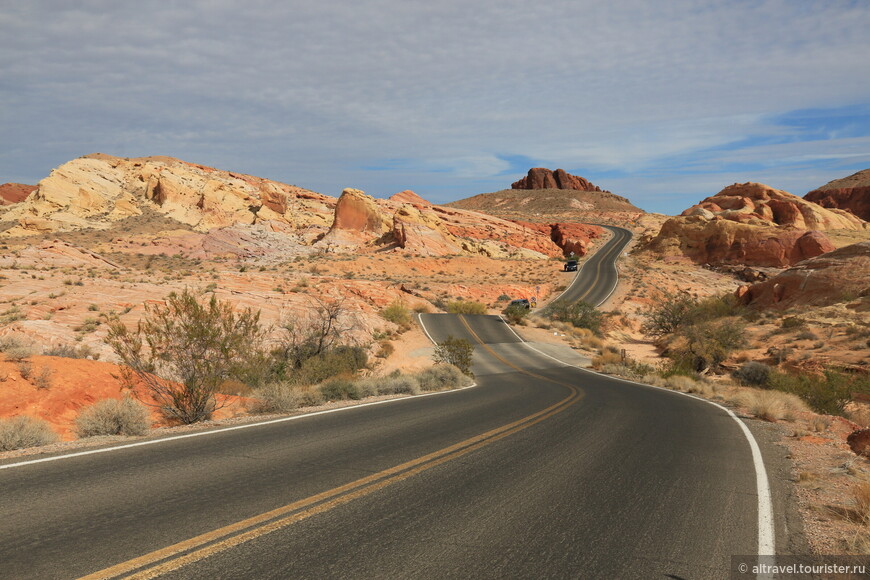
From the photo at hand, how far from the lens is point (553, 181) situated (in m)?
180

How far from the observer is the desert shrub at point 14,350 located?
13055mm

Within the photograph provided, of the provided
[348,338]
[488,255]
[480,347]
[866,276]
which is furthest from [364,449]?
[488,255]

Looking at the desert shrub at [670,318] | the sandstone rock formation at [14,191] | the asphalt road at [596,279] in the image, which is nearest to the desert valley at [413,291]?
the desert shrub at [670,318]

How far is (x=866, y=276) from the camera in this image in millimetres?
36938

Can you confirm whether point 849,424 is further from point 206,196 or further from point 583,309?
point 206,196

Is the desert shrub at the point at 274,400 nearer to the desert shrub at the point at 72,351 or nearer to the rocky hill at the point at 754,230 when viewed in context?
the desert shrub at the point at 72,351

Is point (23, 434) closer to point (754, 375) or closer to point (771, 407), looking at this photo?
point (771, 407)

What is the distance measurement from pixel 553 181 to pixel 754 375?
166 meters

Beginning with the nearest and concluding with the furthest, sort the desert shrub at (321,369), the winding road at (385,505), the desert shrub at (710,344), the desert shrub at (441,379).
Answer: the winding road at (385,505) → the desert shrub at (441,379) → the desert shrub at (321,369) → the desert shrub at (710,344)

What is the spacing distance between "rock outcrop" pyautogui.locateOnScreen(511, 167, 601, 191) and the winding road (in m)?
179

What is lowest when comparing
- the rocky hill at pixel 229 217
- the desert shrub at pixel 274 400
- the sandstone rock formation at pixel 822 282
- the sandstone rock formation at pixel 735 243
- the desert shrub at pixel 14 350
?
the desert shrub at pixel 274 400

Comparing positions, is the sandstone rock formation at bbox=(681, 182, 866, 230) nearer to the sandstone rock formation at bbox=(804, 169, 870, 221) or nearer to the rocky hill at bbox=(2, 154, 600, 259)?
the rocky hill at bbox=(2, 154, 600, 259)

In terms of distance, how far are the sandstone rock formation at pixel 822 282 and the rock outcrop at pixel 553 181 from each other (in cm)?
14086

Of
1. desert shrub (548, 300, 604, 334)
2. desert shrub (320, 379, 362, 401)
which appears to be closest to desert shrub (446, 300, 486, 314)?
desert shrub (548, 300, 604, 334)
